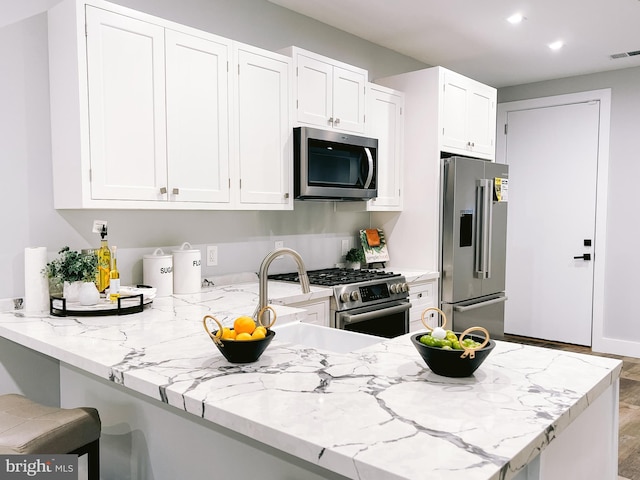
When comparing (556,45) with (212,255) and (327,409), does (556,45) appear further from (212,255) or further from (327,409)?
(327,409)

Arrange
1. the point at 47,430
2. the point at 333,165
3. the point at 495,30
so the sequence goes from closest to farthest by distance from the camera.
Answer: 1. the point at 47,430
2. the point at 333,165
3. the point at 495,30

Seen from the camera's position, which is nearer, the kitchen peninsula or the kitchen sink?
the kitchen peninsula

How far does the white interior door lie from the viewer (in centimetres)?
512

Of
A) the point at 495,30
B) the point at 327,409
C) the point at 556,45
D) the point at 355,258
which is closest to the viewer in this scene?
the point at 327,409

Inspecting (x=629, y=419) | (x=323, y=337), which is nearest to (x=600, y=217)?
(x=629, y=419)

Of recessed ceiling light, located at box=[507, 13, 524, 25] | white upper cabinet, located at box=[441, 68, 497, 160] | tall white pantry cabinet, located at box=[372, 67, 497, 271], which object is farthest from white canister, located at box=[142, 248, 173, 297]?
recessed ceiling light, located at box=[507, 13, 524, 25]

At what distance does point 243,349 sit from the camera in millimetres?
1441

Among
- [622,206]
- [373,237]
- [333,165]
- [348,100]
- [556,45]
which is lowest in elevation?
[373,237]

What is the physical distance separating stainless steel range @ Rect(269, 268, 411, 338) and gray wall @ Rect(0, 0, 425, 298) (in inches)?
13.7

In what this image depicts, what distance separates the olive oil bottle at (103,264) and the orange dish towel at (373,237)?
2.09 m

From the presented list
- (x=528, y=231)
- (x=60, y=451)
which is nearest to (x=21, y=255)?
(x=60, y=451)

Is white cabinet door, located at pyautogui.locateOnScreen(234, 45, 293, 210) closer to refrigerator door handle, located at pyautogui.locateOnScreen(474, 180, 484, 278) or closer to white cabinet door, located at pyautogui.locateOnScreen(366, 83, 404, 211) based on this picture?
white cabinet door, located at pyautogui.locateOnScreen(366, 83, 404, 211)

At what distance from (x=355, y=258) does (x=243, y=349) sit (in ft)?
8.46

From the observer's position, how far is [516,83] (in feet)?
18.0
